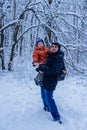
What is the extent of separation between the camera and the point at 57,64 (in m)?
6.50

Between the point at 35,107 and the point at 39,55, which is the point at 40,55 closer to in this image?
the point at 39,55

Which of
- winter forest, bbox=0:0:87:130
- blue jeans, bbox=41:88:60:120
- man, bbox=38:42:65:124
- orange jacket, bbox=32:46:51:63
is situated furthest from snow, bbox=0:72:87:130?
orange jacket, bbox=32:46:51:63

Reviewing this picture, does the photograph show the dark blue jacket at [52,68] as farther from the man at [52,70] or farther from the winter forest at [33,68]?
the winter forest at [33,68]

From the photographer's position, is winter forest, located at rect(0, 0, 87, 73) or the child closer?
the child

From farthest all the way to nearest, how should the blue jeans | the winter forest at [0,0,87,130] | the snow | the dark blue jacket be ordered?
1. the winter forest at [0,0,87,130]
2. the snow
3. the blue jeans
4. the dark blue jacket

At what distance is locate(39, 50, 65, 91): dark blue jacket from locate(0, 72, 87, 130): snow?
3.01ft

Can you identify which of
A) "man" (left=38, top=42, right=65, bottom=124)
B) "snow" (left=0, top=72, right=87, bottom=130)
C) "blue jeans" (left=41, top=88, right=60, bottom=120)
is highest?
"man" (left=38, top=42, right=65, bottom=124)

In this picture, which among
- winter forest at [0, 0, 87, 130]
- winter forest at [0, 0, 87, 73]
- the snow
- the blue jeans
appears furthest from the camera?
winter forest at [0, 0, 87, 73]

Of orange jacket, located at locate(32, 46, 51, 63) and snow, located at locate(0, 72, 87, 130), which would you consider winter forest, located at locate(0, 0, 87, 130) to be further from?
orange jacket, located at locate(32, 46, 51, 63)

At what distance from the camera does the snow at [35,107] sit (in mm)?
6871

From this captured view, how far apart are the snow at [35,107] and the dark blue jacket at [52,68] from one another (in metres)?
0.92

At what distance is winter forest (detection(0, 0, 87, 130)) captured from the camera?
7407 millimetres

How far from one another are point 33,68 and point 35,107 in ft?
16.4

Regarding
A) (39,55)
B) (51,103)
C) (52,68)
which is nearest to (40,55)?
(39,55)
